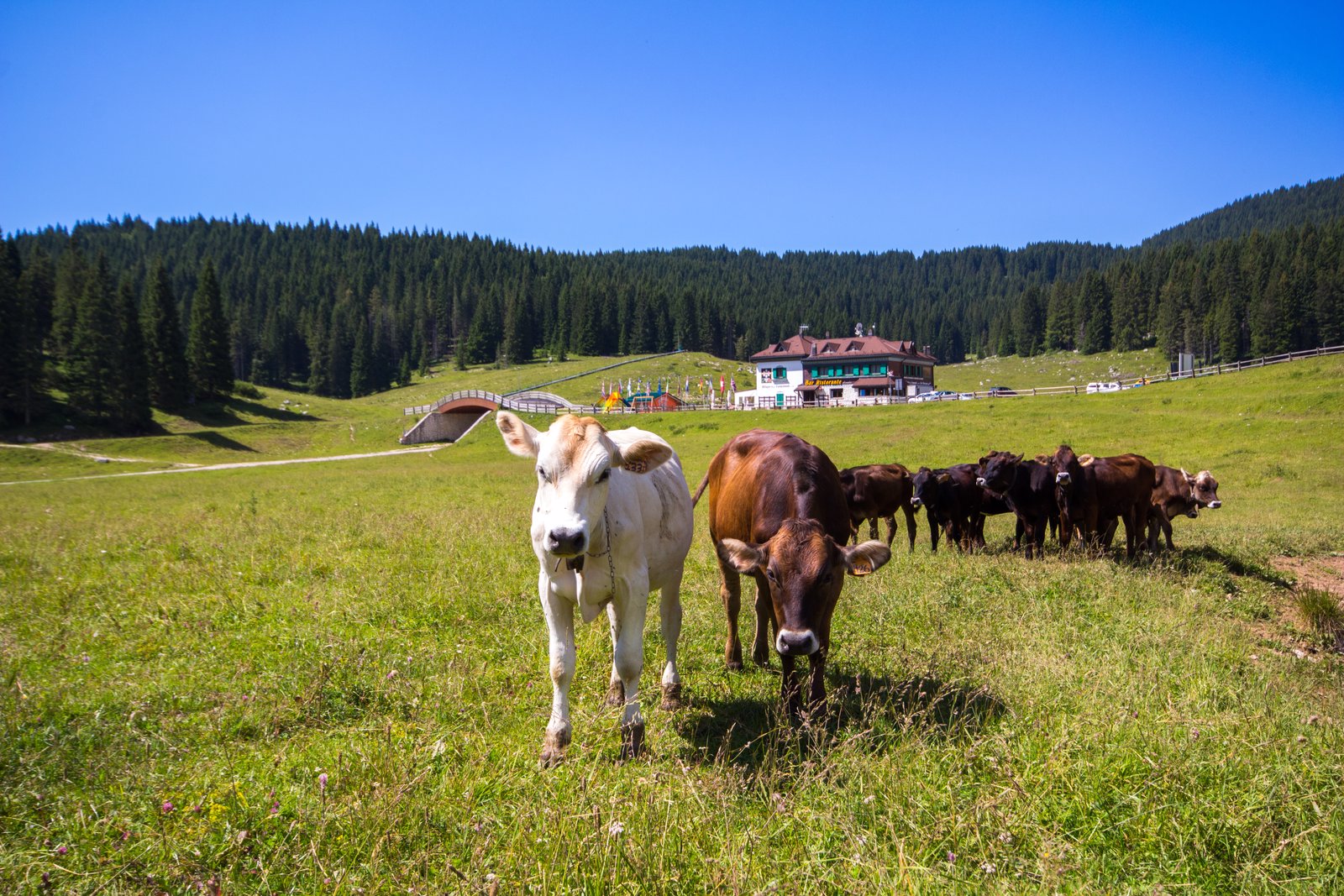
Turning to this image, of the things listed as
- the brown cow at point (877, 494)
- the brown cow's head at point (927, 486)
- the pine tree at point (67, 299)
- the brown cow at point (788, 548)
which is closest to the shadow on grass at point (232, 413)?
the pine tree at point (67, 299)

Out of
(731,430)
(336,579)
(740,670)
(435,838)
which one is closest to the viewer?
(435,838)

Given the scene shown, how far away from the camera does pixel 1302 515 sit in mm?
19141

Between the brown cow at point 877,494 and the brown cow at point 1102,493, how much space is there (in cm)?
292

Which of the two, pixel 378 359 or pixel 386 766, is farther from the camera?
pixel 378 359

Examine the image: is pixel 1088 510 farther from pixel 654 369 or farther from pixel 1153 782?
pixel 654 369

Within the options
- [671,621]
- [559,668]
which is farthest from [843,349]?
[559,668]

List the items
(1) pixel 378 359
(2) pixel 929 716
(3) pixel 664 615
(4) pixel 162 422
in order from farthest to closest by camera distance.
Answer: (1) pixel 378 359 < (4) pixel 162 422 < (3) pixel 664 615 < (2) pixel 929 716

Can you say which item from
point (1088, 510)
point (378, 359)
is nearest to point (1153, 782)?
point (1088, 510)

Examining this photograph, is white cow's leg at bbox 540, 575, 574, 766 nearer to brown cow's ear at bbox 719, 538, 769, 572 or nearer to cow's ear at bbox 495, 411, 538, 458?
cow's ear at bbox 495, 411, 538, 458

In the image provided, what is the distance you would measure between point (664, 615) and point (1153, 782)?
3538 mm

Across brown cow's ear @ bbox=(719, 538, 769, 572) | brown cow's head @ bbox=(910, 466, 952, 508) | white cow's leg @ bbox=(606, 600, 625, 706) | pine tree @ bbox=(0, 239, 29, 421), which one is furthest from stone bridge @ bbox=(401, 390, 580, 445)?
brown cow's ear @ bbox=(719, 538, 769, 572)

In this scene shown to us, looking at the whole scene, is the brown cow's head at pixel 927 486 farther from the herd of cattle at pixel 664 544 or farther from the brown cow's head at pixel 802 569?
the brown cow's head at pixel 802 569

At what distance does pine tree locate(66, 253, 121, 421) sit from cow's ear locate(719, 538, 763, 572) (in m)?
68.2

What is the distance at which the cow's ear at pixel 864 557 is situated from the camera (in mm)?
5668
